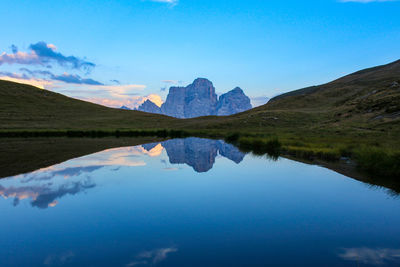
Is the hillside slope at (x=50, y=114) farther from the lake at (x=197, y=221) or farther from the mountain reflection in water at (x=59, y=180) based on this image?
the lake at (x=197, y=221)

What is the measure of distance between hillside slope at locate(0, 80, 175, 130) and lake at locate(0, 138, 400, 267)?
67.5m

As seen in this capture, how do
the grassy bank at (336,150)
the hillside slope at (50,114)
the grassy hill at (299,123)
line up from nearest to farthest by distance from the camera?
the grassy bank at (336,150) → the grassy hill at (299,123) → the hillside slope at (50,114)

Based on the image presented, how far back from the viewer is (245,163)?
26.7 metres

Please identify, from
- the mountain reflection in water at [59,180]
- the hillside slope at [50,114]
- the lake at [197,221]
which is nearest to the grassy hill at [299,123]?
the hillside slope at [50,114]

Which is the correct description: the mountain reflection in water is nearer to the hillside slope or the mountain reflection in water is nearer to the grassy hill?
the grassy hill

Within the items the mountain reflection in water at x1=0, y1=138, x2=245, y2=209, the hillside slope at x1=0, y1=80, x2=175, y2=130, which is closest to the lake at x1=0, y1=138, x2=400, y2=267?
the mountain reflection in water at x1=0, y1=138, x2=245, y2=209

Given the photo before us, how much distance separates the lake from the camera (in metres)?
8.24

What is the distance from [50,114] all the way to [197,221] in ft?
341

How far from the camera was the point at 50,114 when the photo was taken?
100812mm

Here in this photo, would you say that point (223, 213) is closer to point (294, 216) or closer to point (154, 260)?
point (294, 216)

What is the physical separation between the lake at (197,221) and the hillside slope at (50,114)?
67.5 metres

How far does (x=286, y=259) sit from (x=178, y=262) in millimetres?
2976

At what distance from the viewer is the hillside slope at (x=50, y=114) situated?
8312 centimetres

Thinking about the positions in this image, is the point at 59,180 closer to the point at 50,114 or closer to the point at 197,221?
the point at 197,221
